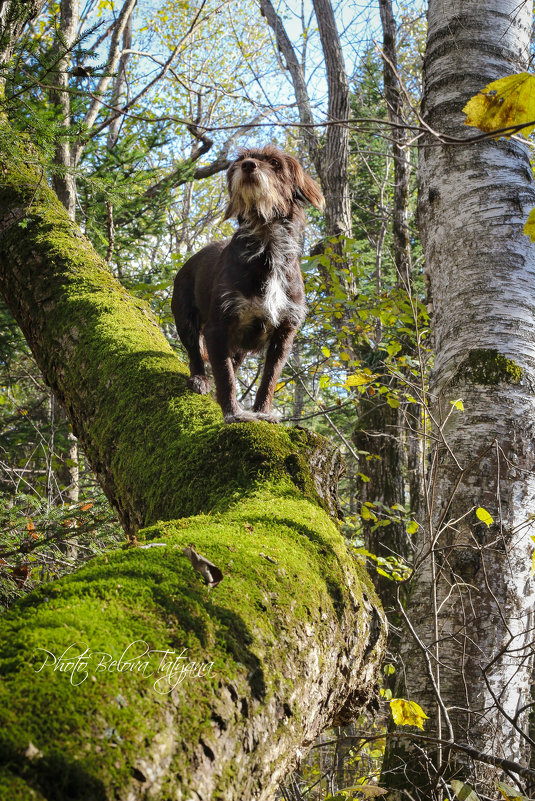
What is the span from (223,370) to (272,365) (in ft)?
1.61

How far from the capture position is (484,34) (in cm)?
348

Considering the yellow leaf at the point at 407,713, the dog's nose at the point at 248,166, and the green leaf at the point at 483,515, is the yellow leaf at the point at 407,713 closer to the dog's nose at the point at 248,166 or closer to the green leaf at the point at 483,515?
the green leaf at the point at 483,515

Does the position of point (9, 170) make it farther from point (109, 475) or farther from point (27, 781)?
point (27, 781)

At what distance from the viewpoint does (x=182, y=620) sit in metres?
1.35

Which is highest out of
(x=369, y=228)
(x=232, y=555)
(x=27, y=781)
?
(x=369, y=228)

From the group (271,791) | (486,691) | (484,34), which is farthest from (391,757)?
(484,34)

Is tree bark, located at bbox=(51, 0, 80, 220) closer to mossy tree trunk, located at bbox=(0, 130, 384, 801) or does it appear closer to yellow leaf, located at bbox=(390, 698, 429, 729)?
mossy tree trunk, located at bbox=(0, 130, 384, 801)

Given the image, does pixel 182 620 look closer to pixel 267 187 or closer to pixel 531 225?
pixel 531 225

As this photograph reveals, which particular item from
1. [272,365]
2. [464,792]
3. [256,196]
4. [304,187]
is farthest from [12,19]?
[464,792]

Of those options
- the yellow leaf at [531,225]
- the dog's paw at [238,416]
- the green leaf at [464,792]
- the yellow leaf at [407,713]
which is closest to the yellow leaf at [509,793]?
the green leaf at [464,792]

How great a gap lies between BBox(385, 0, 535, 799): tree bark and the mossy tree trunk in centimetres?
52

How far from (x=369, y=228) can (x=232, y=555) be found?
12321mm

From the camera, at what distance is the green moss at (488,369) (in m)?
2.80

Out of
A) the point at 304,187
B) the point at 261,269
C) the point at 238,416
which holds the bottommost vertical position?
the point at 238,416
